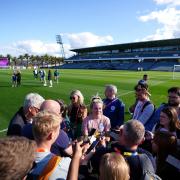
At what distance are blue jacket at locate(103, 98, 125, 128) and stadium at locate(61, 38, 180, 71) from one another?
284ft

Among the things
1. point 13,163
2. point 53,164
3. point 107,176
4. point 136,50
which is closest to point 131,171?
point 107,176

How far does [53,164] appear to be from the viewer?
317cm

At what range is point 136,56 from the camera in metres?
115

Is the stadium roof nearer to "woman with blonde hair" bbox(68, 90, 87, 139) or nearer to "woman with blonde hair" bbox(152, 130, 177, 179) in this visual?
"woman with blonde hair" bbox(68, 90, 87, 139)

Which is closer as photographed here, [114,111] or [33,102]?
[33,102]

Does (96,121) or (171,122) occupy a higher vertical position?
(171,122)

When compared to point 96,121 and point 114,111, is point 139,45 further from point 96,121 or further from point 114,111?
point 96,121

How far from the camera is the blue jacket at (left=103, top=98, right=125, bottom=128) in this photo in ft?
26.7

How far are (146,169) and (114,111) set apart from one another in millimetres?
4547

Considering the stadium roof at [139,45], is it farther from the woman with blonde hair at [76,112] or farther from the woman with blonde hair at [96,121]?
the woman with blonde hair at [96,121]

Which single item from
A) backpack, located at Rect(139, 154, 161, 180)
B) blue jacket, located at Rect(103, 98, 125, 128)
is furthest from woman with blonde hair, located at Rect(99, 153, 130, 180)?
blue jacket, located at Rect(103, 98, 125, 128)

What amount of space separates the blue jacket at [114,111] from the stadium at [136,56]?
86568mm

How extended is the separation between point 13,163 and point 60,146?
213 cm

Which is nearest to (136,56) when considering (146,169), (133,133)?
(133,133)
